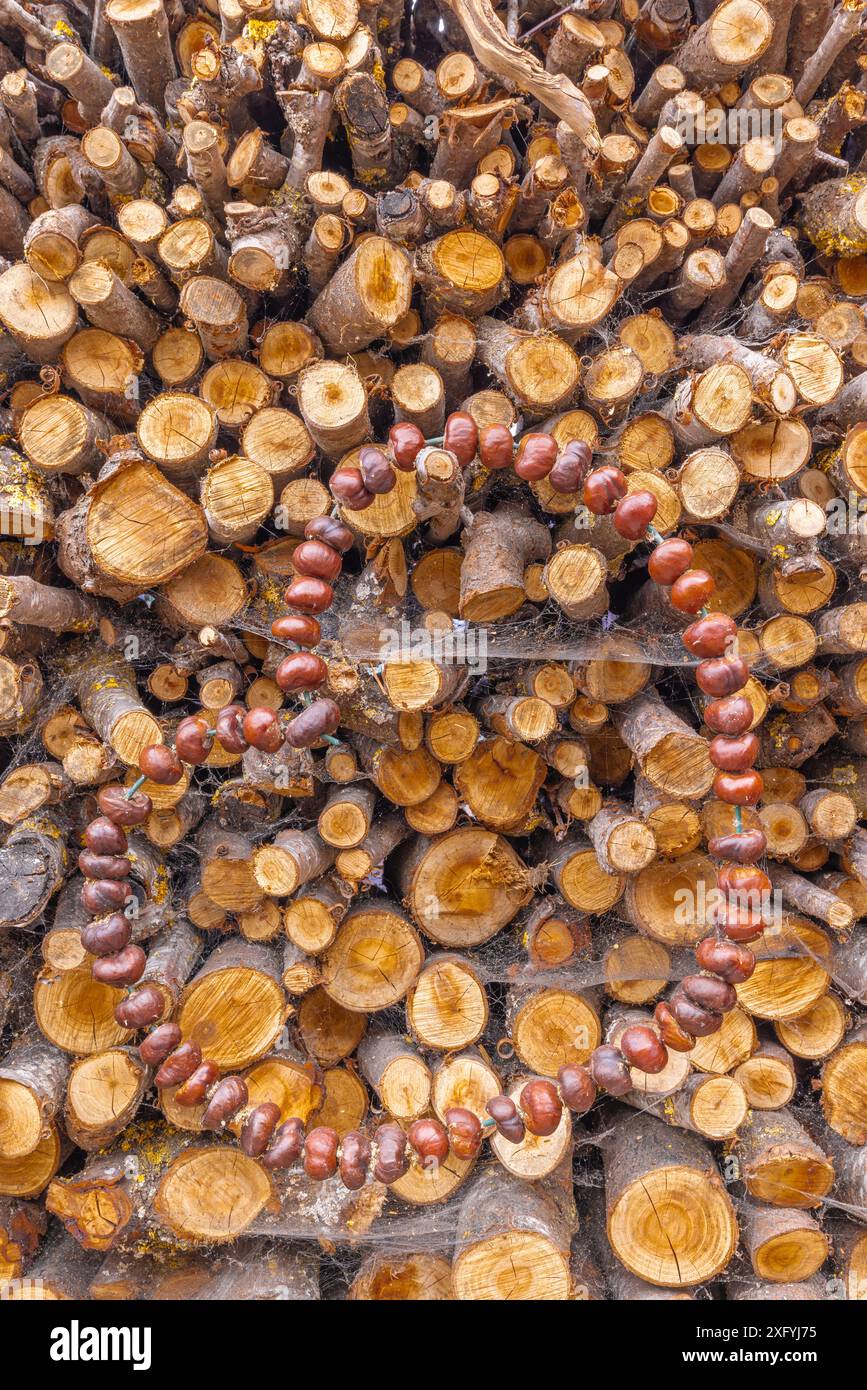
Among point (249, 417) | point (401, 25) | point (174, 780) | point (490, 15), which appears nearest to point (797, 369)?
point (490, 15)

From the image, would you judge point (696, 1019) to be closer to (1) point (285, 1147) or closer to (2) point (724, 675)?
(2) point (724, 675)

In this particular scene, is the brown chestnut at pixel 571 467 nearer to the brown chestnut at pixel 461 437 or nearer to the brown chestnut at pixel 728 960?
the brown chestnut at pixel 461 437

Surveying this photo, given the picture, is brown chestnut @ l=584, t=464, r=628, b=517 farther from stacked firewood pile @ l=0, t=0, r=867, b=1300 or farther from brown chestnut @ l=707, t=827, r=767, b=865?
brown chestnut @ l=707, t=827, r=767, b=865

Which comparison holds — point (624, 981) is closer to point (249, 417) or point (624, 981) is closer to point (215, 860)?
point (215, 860)

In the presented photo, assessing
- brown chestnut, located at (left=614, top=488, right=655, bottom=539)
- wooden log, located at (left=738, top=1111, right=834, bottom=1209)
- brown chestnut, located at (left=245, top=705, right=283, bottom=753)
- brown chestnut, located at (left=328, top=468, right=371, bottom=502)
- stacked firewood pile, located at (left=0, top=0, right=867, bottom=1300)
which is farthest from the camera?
wooden log, located at (left=738, top=1111, right=834, bottom=1209)

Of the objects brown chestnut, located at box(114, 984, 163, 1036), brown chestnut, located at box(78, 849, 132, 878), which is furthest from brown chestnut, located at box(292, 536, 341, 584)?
brown chestnut, located at box(114, 984, 163, 1036)

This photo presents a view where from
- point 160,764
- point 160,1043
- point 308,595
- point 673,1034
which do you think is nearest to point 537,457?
point 308,595

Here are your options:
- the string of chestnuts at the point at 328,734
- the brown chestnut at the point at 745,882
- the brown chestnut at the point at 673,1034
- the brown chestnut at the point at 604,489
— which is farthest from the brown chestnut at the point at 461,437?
the brown chestnut at the point at 673,1034
